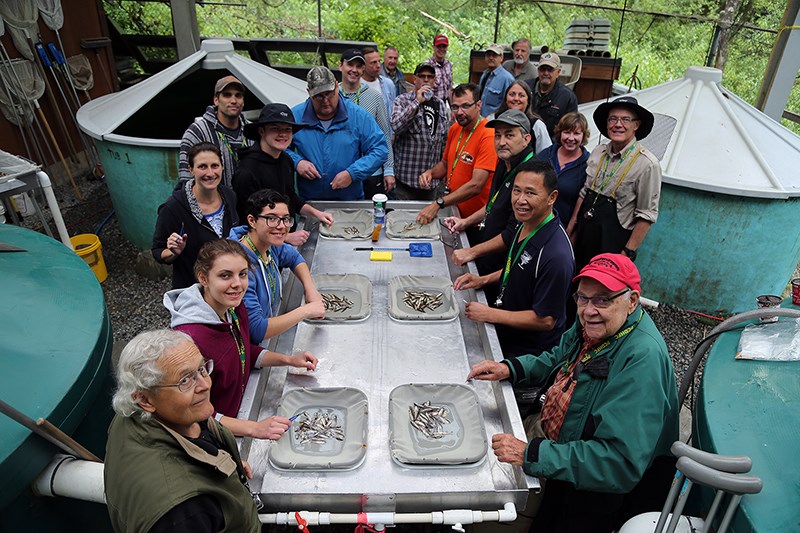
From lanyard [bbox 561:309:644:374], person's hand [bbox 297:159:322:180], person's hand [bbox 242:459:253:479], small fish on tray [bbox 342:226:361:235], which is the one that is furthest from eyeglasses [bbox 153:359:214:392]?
person's hand [bbox 297:159:322:180]

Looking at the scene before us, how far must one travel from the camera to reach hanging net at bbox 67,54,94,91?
874 cm

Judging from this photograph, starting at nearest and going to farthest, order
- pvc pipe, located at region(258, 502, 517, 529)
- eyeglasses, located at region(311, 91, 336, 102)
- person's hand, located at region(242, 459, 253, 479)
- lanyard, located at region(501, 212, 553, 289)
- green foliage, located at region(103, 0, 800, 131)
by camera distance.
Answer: pvc pipe, located at region(258, 502, 517, 529)
person's hand, located at region(242, 459, 253, 479)
lanyard, located at region(501, 212, 553, 289)
eyeglasses, located at region(311, 91, 336, 102)
green foliage, located at region(103, 0, 800, 131)

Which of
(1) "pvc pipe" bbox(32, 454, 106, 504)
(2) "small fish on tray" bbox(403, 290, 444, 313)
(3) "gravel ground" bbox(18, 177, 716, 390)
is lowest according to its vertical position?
(3) "gravel ground" bbox(18, 177, 716, 390)

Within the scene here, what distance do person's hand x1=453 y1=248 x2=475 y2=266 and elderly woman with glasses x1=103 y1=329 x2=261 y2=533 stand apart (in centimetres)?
224

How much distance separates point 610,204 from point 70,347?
3869 millimetres

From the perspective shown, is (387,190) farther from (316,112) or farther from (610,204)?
(610,204)

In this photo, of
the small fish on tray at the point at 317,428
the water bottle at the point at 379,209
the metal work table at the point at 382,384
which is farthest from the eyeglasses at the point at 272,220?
the water bottle at the point at 379,209

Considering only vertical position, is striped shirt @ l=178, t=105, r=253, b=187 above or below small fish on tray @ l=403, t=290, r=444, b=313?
above

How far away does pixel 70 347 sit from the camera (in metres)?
2.44

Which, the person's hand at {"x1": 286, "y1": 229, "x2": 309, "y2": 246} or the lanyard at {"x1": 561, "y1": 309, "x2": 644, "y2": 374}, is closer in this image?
the lanyard at {"x1": 561, "y1": 309, "x2": 644, "y2": 374}

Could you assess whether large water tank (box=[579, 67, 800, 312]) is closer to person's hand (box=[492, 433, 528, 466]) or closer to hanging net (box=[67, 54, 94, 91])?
person's hand (box=[492, 433, 528, 466])

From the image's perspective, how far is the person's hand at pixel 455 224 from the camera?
4188 millimetres

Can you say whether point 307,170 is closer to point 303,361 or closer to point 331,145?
point 331,145

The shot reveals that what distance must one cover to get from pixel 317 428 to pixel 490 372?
3.04ft
